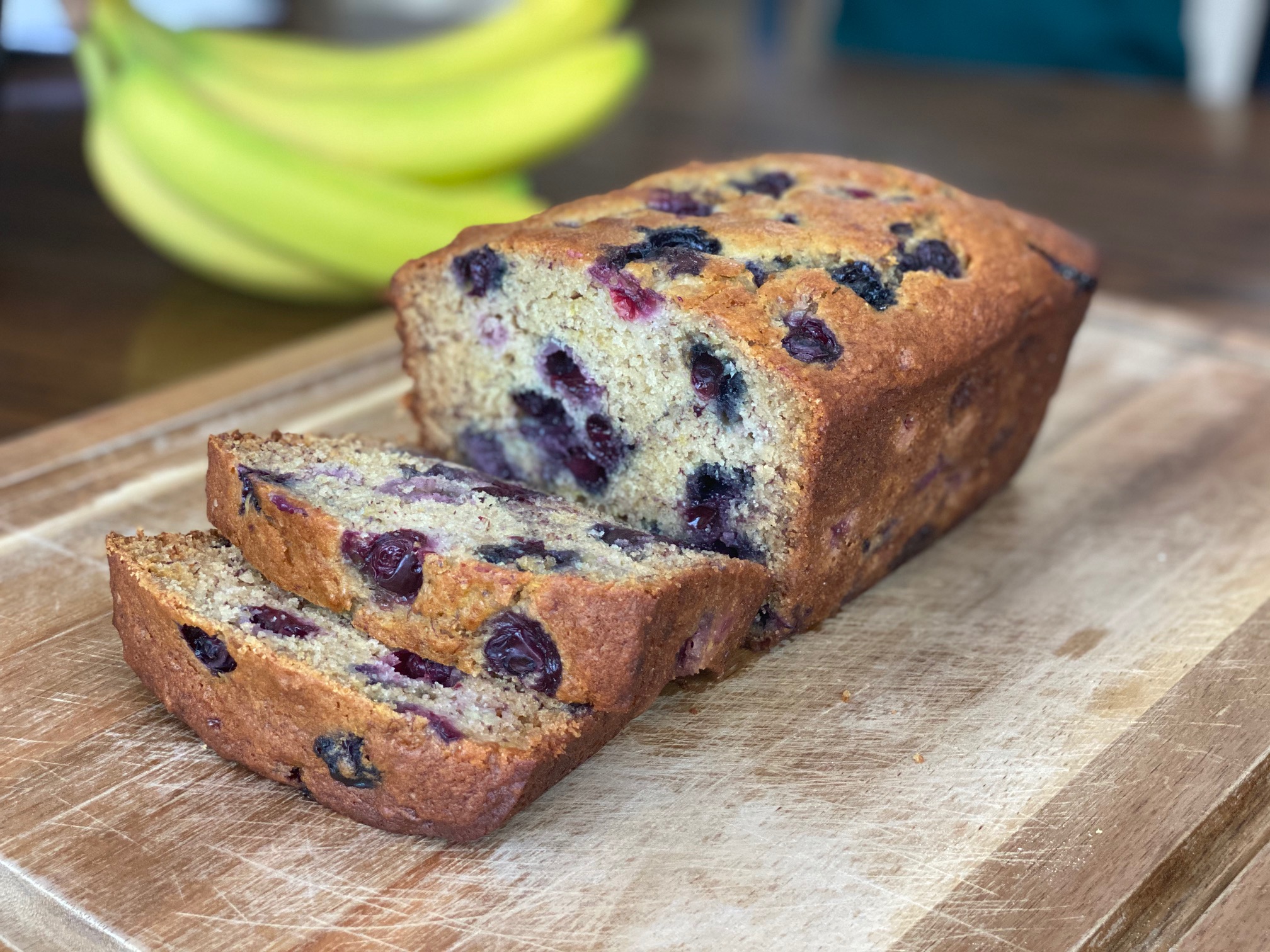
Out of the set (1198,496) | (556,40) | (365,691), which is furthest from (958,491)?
(556,40)

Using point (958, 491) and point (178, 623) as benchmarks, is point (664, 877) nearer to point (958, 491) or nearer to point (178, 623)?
point (178, 623)

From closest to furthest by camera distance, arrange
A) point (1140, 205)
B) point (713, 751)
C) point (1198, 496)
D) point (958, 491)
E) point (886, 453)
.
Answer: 1. point (713, 751)
2. point (886, 453)
3. point (958, 491)
4. point (1198, 496)
5. point (1140, 205)

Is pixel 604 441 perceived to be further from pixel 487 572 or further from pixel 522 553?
pixel 487 572

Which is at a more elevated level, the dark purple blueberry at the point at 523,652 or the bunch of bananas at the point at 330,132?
the bunch of bananas at the point at 330,132

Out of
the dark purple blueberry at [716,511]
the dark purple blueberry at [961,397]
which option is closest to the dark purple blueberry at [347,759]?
the dark purple blueberry at [716,511]

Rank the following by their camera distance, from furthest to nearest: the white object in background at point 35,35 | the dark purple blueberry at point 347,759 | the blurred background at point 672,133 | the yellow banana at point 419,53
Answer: the white object in background at point 35,35, the yellow banana at point 419,53, the blurred background at point 672,133, the dark purple blueberry at point 347,759

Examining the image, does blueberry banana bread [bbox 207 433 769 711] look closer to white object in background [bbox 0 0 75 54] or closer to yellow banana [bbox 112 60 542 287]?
yellow banana [bbox 112 60 542 287]

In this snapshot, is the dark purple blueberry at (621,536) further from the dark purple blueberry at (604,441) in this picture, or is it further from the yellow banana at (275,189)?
the yellow banana at (275,189)
